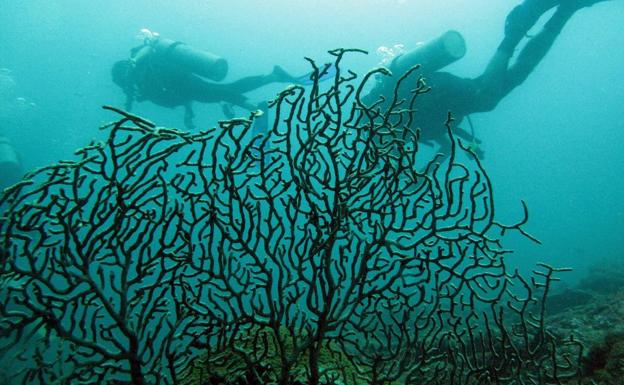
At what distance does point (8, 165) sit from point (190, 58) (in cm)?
1071

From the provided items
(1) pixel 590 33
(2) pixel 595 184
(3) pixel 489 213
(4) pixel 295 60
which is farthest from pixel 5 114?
(2) pixel 595 184

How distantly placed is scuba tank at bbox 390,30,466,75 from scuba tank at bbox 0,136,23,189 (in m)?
17.6

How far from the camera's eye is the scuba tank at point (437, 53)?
1034 cm

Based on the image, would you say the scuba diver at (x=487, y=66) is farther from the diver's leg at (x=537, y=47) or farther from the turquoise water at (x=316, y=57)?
the turquoise water at (x=316, y=57)

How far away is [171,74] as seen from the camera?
13.9 m

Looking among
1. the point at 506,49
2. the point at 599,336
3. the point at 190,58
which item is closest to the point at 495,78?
the point at 506,49

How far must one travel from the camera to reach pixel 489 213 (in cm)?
347

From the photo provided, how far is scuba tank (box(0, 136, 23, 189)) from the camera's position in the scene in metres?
17.2

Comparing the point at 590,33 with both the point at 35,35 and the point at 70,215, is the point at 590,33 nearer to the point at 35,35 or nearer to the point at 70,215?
the point at 70,215

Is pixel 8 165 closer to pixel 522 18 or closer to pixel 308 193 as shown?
pixel 308 193

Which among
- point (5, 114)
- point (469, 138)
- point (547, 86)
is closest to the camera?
point (469, 138)

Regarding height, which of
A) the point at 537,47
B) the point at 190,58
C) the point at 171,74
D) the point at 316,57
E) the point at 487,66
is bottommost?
the point at 537,47

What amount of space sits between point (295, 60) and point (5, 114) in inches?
2034

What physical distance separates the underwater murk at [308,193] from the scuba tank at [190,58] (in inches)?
3.1
